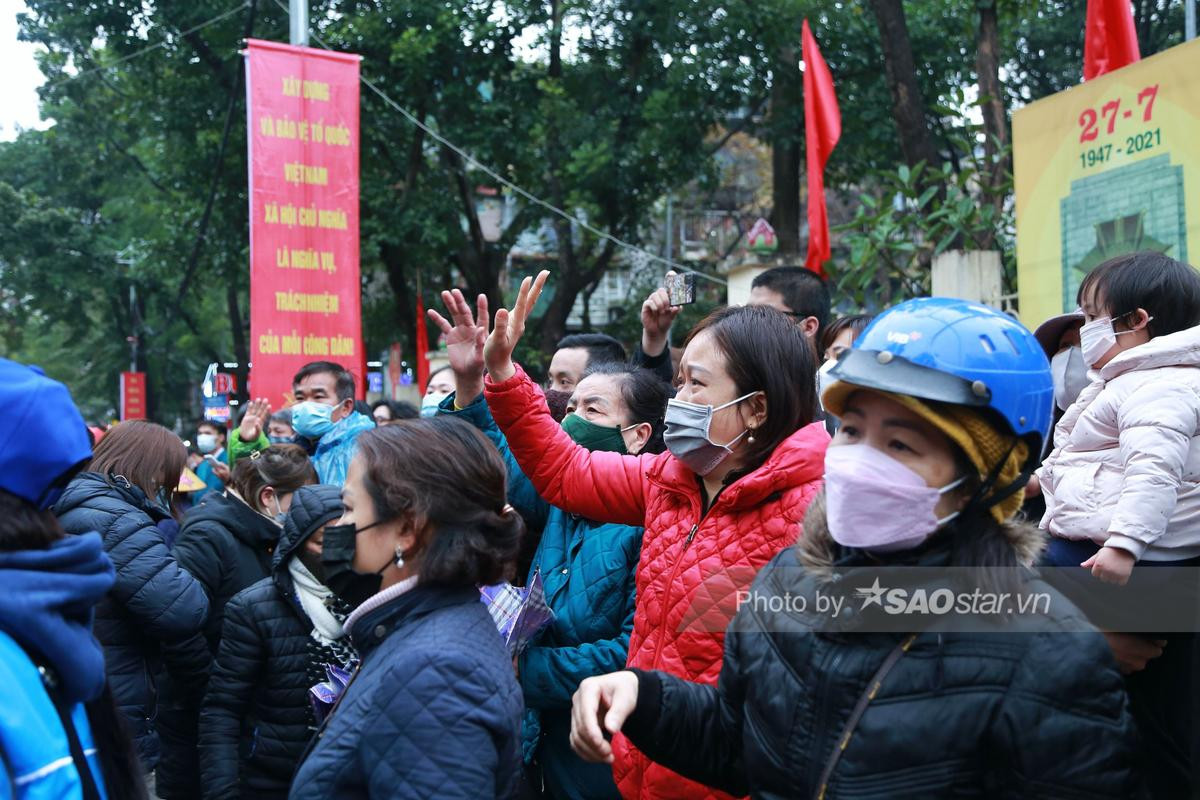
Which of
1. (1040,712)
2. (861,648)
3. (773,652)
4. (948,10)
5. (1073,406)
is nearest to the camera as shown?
(1040,712)

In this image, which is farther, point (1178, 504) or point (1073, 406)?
point (1073, 406)

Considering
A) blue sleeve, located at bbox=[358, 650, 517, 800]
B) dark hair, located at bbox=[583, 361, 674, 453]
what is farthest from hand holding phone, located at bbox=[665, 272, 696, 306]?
blue sleeve, located at bbox=[358, 650, 517, 800]

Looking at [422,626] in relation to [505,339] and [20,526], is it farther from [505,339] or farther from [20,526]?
[505,339]

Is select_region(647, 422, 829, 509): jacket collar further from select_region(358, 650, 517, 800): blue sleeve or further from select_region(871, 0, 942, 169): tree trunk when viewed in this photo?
select_region(871, 0, 942, 169): tree trunk

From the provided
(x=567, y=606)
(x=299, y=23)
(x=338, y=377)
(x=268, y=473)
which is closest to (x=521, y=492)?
(x=567, y=606)

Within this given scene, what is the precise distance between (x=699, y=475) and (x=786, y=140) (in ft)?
48.5

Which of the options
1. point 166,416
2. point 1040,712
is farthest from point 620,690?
point 166,416

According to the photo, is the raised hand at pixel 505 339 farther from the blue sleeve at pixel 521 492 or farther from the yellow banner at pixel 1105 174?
the yellow banner at pixel 1105 174

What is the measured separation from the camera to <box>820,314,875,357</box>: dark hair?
4539 millimetres

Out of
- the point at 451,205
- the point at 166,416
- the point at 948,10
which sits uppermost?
the point at 948,10

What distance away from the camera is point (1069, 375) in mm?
3578

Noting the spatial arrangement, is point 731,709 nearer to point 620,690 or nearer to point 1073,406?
point 620,690

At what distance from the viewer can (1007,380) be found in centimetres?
188

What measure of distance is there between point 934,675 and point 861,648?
0.12 metres
